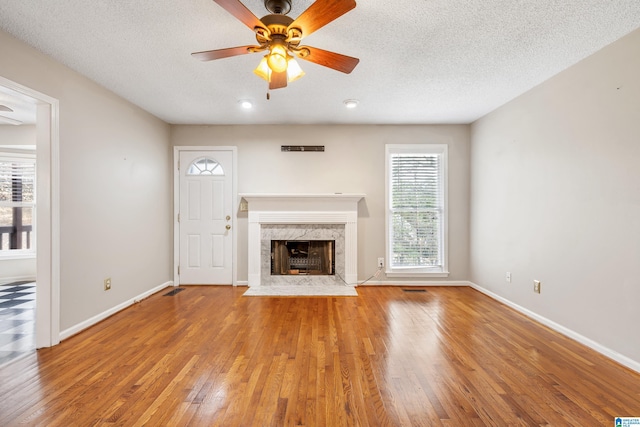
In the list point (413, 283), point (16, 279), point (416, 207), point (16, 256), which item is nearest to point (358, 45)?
point (416, 207)

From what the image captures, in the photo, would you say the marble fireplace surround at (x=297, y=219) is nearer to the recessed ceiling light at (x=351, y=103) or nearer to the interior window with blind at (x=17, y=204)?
the recessed ceiling light at (x=351, y=103)

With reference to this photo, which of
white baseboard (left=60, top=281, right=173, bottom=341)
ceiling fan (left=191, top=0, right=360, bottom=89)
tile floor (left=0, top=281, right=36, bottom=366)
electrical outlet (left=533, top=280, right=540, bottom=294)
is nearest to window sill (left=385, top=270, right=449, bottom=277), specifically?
electrical outlet (left=533, top=280, right=540, bottom=294)

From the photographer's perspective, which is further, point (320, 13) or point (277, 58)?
point (277, 58)

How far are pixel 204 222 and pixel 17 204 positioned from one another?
2993 millimetres

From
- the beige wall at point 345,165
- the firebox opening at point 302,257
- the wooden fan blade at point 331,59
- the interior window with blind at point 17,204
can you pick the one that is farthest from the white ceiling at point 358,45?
the interior window with blind at point 17,204

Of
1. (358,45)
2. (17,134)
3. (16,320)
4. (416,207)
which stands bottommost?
(16,320)

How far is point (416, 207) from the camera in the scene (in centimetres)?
456

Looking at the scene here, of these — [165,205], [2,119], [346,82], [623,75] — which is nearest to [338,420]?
[346,82]

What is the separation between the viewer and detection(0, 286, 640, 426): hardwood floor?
1.66 m

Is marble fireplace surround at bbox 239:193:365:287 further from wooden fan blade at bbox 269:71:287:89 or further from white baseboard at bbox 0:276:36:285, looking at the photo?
white baseboard at bbox 0:276:36:285

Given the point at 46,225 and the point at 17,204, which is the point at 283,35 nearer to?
the point at 46,225

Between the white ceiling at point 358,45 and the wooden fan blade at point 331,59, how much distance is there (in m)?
0.29

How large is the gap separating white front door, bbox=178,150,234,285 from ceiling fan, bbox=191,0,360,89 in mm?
2704

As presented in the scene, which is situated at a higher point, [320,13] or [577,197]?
[320,13]
